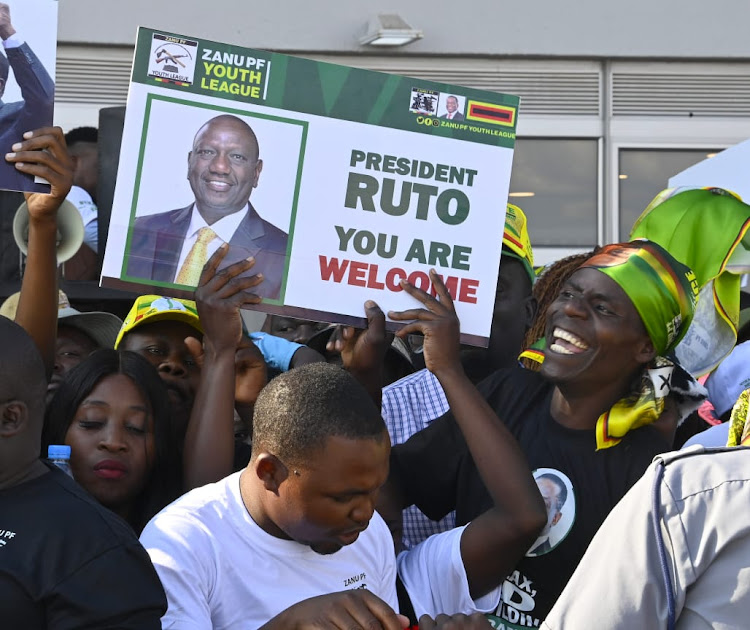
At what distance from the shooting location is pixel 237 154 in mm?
3254

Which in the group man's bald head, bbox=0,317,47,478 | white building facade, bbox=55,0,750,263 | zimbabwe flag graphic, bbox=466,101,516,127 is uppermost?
white building facade, bbox=55,0,750,263

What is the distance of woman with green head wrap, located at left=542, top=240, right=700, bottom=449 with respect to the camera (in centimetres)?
324

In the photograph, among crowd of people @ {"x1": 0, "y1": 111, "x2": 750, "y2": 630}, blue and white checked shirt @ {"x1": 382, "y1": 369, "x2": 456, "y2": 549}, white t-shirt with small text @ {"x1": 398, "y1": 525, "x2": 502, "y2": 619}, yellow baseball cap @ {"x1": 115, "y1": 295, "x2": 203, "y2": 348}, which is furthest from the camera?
yellow baseball cap @ {"x1": 115, "y1": 295, "x2": 203, "y2": 348}

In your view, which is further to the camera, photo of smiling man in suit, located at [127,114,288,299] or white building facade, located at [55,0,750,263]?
white building facade, located at [55,0,750,263]

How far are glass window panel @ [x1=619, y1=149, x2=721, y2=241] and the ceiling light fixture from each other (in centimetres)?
138

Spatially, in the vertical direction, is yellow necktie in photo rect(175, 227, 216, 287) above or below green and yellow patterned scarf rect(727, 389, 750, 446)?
above

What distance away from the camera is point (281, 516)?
250cm

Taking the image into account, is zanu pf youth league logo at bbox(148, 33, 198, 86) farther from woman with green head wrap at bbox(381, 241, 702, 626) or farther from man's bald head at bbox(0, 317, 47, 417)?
man's bald head at bbox(0, 317, 47, 417)

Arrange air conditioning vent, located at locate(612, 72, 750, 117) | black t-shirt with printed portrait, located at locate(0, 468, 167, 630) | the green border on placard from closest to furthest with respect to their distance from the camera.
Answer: black t-shirt with printed portrait, located at locate(0, 468, 167, 630)
the green border on placard
air conditioning vent, located at locate(612, 72, 750, 117)

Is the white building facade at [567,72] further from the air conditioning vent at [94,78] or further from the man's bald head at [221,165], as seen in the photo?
the man's bald head at [221,165]

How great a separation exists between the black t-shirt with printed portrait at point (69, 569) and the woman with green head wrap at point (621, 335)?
1411 mm

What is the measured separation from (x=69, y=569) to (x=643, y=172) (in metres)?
5.39

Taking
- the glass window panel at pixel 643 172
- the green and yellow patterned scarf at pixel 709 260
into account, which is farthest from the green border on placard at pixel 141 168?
the glass window panel at pixel 643 172

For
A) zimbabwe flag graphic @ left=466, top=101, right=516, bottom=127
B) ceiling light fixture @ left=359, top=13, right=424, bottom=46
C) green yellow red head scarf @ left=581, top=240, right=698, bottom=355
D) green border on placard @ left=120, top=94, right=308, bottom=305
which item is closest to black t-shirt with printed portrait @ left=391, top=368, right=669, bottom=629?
green yellow red head scarf @ left=581, top=240, right=698, bottom=355
